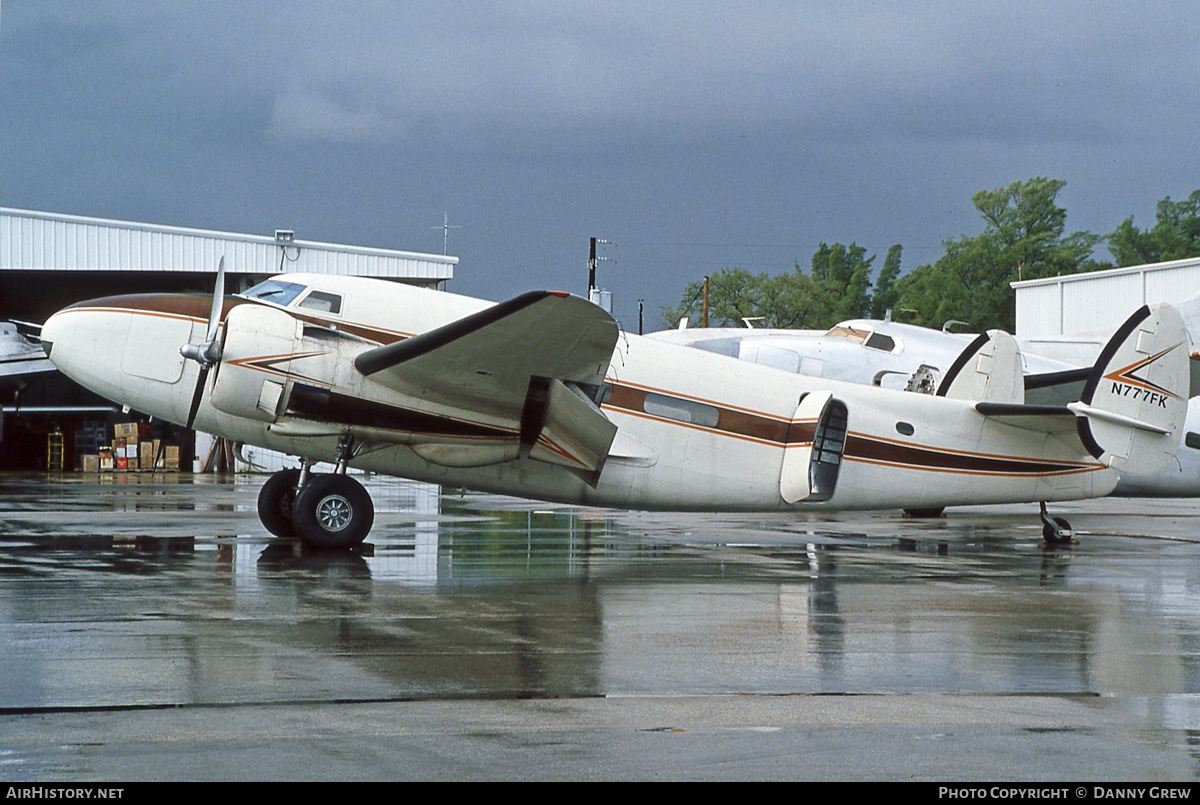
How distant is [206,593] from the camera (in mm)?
9883

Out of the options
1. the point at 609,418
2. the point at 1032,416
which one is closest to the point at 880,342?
the point at 1032,416

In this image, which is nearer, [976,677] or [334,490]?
[976,677]


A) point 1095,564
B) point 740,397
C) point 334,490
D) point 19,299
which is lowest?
point 1095,564

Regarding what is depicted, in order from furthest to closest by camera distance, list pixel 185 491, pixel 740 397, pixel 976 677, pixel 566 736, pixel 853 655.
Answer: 1. pixel 185 491
2. pixel 740 397
3. pixel 853 655
4. pixel 976 677
5. pixel 566 736

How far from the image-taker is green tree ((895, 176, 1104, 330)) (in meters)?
99.2

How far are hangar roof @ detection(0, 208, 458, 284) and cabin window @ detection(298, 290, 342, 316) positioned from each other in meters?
30.2

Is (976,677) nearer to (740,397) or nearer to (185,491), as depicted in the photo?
(740,397)

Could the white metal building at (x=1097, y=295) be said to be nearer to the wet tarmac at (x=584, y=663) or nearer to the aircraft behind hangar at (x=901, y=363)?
the aircraft behind hangar at (x=901, y=363)

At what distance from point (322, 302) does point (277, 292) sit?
671mm

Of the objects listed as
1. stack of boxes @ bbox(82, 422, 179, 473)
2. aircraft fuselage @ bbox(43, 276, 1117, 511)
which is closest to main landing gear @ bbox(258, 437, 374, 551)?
aircraft fuselage @ bbox(43, 276, 1117, 511)

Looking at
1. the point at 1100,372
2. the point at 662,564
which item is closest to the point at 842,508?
the point at 662,564

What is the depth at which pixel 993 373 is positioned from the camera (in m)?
17.0

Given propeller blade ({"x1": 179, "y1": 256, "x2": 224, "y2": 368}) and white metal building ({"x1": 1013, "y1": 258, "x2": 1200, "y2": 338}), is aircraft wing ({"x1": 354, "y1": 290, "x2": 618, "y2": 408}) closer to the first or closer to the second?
propeller blade ({"x1": 179, "y1": 256, "x2": 224, "y2": 368})

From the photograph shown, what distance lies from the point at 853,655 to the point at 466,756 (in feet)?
11.7
